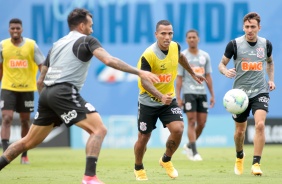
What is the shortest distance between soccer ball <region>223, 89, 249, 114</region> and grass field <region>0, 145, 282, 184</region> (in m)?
1.08

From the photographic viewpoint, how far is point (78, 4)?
26953 millimetres

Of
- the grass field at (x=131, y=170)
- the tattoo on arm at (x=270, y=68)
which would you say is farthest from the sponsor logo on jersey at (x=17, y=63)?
the tattoo on arm at (x=270, y=68)

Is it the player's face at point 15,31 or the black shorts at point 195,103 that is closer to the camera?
the player's face at point 15,31

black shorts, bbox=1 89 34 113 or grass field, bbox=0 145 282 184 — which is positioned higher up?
black shorts, bbox=1 89 34 113

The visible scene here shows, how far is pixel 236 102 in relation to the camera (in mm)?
12766

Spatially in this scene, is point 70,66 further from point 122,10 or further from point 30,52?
point 122,10

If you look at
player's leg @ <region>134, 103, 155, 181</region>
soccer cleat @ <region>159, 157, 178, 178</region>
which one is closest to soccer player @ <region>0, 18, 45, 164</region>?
player's leg @ <region>134, 103, 155, 181</region>

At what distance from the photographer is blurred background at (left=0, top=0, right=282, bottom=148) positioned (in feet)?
88.1

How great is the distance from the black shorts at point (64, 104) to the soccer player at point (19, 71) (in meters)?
6.26

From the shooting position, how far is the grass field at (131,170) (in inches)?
476

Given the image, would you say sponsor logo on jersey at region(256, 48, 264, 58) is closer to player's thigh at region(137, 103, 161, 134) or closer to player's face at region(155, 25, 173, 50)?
player's face at region(155, 25, 173, 50)

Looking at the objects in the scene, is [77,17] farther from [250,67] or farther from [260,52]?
[260,52]

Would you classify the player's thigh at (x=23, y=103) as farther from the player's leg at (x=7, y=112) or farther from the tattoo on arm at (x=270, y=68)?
the tattoo on arm at (x=270, y=68)

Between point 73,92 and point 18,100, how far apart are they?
268 inches
